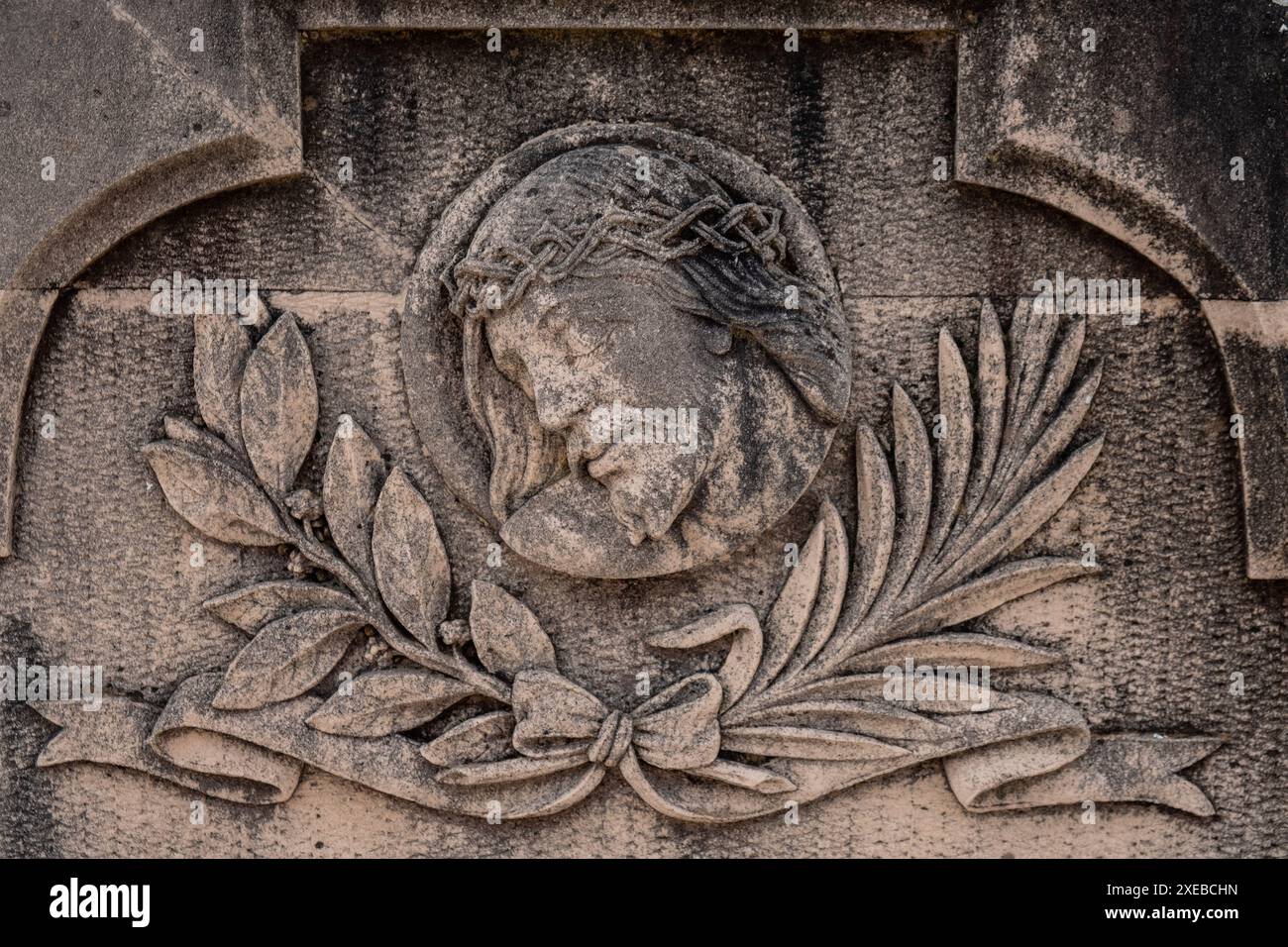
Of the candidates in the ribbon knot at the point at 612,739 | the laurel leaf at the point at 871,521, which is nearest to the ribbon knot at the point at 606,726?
the ribbon knot at the point at 612,739

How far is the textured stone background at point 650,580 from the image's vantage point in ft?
8.84

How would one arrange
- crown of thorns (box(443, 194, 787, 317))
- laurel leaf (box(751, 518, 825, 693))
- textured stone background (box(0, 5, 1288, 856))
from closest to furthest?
crown of thorns (box(443, 194, 787, 317)) < textured stone background (box(0, 5, 1288, 856)) < laurel leaf (box(751, 518, 825, 693))

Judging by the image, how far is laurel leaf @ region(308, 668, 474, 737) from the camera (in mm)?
2775

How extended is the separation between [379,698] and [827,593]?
93 cm

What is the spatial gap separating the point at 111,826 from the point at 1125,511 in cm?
219

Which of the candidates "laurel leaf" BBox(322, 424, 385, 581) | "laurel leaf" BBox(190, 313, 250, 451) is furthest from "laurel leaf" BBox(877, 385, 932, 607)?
"laurel leaf" BBox(190, 313, 250, 451)

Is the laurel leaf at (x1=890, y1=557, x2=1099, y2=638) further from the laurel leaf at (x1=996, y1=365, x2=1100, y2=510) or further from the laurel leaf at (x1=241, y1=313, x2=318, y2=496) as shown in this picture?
the laurel leaf at (x1=241, y1=313, x2=318, y2=496)

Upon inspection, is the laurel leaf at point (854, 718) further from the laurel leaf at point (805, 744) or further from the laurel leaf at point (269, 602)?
the laurel leaf at point (269, 602)

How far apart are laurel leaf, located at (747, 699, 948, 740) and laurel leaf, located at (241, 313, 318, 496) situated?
1072 millimetres

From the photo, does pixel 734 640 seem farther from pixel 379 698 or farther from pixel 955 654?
pixel 379 698

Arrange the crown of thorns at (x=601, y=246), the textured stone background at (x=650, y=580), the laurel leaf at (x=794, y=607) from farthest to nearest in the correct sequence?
the laurel leaf at (x=794, y=607) → the textured stone background at (x=650, y=580) → the crown of thorns at (x=601, y=246)

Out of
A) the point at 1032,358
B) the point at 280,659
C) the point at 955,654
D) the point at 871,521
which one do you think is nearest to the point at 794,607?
the point at 871,521

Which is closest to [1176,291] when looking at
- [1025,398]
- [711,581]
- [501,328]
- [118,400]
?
[1025,398]

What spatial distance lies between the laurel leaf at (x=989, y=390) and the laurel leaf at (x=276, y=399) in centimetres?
133
